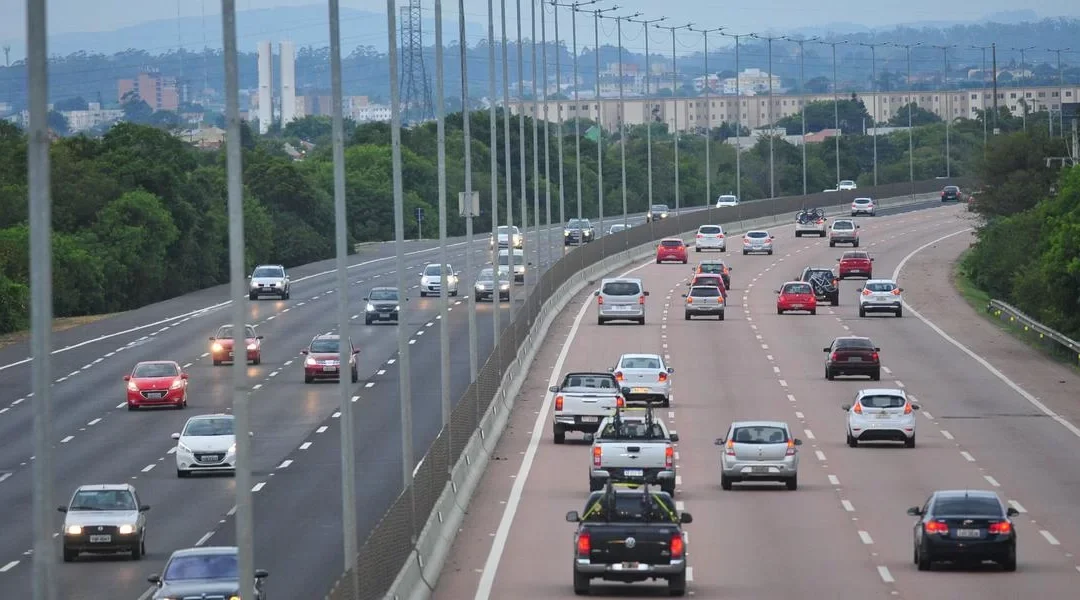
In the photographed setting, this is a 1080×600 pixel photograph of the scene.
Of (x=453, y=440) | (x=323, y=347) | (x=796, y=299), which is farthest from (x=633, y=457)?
(x=796, y=299)

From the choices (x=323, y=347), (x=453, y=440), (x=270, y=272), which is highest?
(x=270, y=272)

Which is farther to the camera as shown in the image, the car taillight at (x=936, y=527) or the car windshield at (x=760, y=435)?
the car windshield at (x=760, y=435)

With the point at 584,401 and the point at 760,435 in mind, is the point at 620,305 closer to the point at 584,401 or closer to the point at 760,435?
the point at 584,401

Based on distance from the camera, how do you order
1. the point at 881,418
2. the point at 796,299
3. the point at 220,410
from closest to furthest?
the point at 881,418 → the point at 220,410 → the point at 796,299

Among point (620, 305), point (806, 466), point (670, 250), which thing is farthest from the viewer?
point (670, 250)

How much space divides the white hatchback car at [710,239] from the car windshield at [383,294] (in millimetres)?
35553

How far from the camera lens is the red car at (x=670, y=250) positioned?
11294 centimetres

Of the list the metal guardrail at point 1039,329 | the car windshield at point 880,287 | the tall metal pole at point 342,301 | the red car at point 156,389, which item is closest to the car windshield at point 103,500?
the tall metal pole at point 342,301

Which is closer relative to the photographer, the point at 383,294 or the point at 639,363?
the point at 639,363

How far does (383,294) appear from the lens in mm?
88250

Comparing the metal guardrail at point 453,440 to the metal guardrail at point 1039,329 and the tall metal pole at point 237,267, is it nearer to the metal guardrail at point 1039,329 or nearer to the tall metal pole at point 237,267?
the tall metal pole at point 237,267

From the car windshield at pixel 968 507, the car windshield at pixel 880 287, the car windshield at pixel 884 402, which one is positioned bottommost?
the car windshield at pixel 884 402

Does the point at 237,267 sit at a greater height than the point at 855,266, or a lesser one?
greater

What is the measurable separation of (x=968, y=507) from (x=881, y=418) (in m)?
18.1
